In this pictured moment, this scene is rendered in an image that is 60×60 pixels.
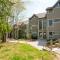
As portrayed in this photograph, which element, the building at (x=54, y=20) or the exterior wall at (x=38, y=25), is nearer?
the building at (x=54, y=20)

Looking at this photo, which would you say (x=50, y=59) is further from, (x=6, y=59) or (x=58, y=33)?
(x=58, y=33)

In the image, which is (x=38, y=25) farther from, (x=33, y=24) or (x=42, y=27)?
(x=33, y=24)

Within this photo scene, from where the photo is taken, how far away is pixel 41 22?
146 feet

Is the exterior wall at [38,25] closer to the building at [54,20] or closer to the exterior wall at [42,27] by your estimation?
the exterior wall at [42,27]

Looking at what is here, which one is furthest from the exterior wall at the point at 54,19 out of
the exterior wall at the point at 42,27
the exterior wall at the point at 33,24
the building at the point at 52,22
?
the exterior wall at the point at 33,24

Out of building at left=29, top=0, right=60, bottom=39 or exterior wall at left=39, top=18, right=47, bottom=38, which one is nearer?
building at left=29, top=0, right=60, bottom=39

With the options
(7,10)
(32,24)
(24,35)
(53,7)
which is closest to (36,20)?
(32,24)

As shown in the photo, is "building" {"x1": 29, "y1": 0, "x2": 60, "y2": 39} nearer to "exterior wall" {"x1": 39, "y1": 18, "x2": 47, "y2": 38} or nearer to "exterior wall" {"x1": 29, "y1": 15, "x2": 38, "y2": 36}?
"exterior wall" {"x1": 39, "y1": 18, "x2": 47, "y2": 38}

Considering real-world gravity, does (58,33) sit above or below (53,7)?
below

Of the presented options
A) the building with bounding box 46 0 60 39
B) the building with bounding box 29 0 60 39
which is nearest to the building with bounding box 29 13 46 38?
the building with bounding box 29 0 60 39

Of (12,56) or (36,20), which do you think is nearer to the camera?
(12,56)

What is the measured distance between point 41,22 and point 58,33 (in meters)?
8.13

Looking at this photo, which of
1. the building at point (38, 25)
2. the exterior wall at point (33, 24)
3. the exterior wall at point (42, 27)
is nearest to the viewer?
the exterior wall at point (42, 27)

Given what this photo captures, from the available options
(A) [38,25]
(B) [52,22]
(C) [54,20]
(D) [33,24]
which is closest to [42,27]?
(A) [38,25]
